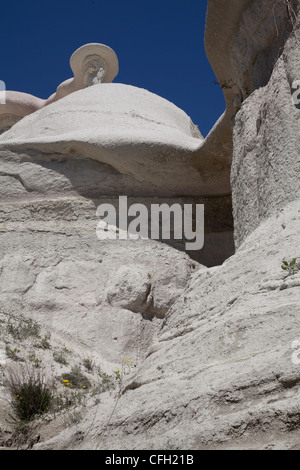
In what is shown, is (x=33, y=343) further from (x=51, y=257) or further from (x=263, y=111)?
(x=263, y=111)

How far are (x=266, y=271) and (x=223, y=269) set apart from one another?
1.79 ft

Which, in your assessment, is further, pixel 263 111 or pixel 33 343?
pixel 33 343

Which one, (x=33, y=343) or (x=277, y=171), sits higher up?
(x=277, y=171)

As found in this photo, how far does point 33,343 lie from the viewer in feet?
18.4

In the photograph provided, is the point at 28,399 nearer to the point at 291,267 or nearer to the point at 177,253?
the point at 291,267

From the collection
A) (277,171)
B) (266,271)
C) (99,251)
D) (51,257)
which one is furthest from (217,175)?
(266,271)

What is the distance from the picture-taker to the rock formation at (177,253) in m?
2.59

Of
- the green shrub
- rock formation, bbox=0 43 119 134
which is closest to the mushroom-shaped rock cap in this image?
rock formation, bbox=0 43 119 134

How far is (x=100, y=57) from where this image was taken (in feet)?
44.2
